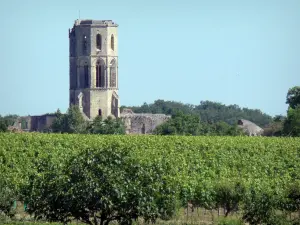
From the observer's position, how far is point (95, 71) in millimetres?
139875

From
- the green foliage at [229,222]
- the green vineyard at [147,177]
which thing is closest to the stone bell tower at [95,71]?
the green vineyard at [147,177]

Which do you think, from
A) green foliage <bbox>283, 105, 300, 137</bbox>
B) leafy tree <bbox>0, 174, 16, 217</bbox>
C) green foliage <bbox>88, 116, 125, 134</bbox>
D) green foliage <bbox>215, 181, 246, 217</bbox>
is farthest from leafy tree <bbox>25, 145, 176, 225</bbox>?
green foliage <bbox>88, 116, 125, 134</bbox>

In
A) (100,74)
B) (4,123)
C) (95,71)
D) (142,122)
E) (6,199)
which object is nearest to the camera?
(6,199)

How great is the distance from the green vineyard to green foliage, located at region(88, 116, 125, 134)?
43.7 metres

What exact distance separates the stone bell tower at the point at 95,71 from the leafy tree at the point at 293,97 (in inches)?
850

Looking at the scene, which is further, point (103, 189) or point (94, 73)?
point (94, 73)

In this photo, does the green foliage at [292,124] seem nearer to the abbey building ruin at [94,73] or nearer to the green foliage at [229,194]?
the abbey building ruin at [94,73]

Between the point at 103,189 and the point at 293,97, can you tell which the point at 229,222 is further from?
the point at 293,97

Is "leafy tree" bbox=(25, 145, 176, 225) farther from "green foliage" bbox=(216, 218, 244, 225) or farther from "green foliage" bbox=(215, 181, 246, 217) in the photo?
"green foliage" bbox=(215, 181, 246, 217)

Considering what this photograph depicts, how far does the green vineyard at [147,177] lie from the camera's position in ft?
122

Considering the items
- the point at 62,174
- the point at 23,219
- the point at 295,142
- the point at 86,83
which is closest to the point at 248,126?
the point at 86,83

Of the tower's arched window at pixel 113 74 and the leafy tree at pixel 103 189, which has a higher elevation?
the tower's arched window at pixel 113 74

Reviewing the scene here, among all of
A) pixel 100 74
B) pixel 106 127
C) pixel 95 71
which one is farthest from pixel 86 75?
pixel 106 127

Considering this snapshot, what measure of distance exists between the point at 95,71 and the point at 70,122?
16.1 metres
